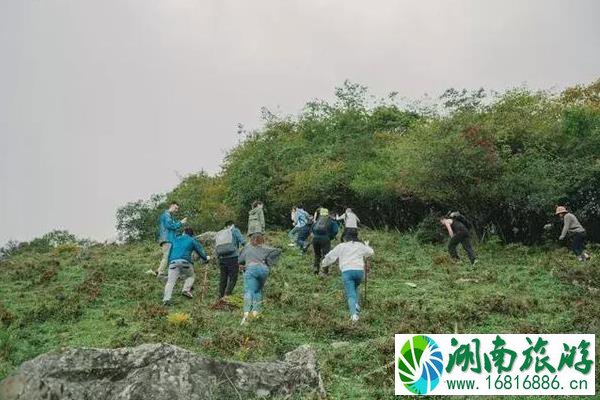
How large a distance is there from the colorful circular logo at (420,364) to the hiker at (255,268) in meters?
5.49

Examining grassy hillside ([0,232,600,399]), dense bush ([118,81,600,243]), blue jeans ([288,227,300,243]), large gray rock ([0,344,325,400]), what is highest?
dense bush ([118,81,600,243])

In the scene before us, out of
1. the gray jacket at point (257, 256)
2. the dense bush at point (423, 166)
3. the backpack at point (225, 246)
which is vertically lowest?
the gray jacket at point (257, 256)

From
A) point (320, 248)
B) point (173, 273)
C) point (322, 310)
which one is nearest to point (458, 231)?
point (320, 248)

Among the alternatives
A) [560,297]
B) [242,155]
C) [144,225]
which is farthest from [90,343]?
[144,225]

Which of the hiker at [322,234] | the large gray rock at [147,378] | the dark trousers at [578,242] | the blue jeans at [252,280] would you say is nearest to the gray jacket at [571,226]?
the dark trousers at [578,242]

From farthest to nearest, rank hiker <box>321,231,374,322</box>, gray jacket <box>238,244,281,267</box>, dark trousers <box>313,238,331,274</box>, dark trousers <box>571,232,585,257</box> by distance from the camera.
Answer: dark trousers <box>571,232,585,257</box> < dark trousers <box>313,238,331,274</box> < gray jacket <box>238,244,281,267</box> < hiker <box>321,231,374,322</box>

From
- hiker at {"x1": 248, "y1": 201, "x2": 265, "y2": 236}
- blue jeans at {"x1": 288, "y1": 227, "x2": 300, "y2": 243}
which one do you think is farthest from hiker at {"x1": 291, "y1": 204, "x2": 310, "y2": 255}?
hiker at {"x1": 248, "y1": 201, "x2": 265, "y2": 236}

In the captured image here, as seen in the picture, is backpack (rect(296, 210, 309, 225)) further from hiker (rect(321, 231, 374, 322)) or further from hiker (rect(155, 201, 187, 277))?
hiker (rect(321, 231, 374, 322))

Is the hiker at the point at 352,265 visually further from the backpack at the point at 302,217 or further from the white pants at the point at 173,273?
the backpack at the point at 302,217

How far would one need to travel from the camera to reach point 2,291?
795 inches

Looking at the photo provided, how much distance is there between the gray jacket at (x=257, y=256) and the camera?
48.1ft

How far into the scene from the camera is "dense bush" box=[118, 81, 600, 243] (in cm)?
2744

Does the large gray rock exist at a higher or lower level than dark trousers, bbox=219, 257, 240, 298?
lower

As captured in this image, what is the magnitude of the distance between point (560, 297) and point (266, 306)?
703 cm
